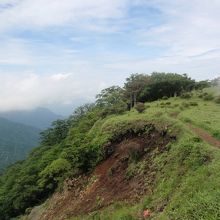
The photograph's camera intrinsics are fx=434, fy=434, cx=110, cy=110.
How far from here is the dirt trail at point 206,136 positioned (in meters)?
24.9

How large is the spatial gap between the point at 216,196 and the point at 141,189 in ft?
24.7

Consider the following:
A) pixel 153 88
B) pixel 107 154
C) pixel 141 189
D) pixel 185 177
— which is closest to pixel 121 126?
pixel 107 154

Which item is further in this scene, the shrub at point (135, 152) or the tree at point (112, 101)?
the tree at point (112, 101)

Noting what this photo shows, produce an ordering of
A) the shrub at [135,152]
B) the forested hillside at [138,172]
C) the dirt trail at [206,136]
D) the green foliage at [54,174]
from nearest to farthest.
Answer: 1. the forested hillside at [138,172]
2. the dirt trail at [206,136]
3. the shrub at [135,152]
4. the green foliage at [54,174]

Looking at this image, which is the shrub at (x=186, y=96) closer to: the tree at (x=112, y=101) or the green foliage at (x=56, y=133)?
the tree at (x=112, y=101)

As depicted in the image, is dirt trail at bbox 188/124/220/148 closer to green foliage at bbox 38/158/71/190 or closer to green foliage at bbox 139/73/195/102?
green foliage at bbox 38/158/71/190

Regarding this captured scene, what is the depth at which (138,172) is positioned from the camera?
2650 centimetres

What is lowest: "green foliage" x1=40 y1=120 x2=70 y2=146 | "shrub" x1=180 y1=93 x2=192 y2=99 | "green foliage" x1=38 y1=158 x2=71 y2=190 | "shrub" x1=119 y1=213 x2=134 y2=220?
"green foliage" x1=40 y1=120 x2=70 y2=146

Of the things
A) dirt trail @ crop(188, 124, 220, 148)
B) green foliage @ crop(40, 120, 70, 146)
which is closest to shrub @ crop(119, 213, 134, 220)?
dirt trail @ crop(188, 124, 220, 148)

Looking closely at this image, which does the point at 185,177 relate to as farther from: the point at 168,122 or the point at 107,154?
the point at 107,154

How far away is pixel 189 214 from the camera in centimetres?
1739

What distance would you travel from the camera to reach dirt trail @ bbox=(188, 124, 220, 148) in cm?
2492

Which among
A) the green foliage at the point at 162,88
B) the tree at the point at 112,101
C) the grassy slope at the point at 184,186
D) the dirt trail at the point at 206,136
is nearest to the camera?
the grassy slope at the point at 184,186

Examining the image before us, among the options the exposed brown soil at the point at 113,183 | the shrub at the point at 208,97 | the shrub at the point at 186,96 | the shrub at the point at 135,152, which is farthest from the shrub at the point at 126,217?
the shrub at the point at 186,96
